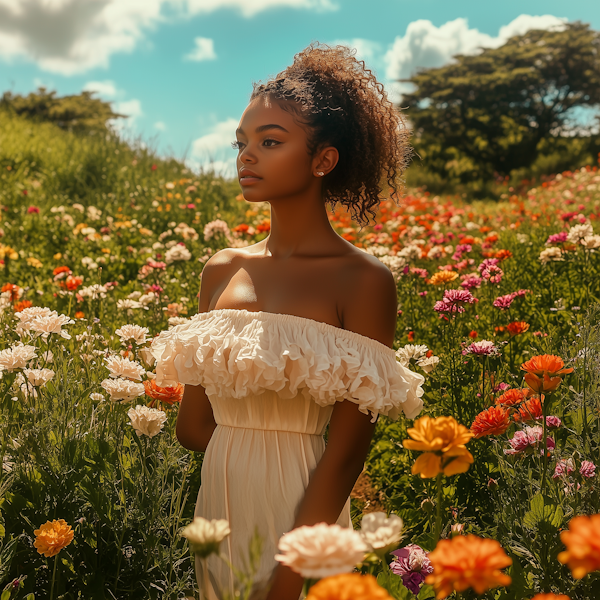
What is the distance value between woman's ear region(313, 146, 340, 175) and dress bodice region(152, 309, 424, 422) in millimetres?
470

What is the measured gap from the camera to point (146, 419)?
165 cm

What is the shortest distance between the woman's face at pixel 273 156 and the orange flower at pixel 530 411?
0.95 metres

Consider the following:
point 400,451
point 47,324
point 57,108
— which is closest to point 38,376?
point 47,324

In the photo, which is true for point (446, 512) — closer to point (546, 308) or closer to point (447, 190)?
point (546, 308)

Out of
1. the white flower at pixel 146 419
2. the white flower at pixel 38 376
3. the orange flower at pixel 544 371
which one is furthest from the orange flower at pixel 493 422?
the white flower at pixel 38 376

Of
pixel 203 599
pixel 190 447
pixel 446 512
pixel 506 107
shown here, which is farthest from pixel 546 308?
pixel 506 107

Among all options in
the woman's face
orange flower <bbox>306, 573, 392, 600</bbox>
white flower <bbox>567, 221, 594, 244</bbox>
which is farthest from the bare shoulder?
white flower <bbox>567, 221, 594, 244</bbox>

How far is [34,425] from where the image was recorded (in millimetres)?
1793

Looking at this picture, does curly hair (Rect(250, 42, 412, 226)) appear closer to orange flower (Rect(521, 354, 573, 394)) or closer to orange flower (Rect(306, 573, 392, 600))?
orange flower (Rect(521, 354, 573, 394))

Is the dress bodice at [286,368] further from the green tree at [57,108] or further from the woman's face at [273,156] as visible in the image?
the green tree at [57,108]

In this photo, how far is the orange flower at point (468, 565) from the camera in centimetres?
61

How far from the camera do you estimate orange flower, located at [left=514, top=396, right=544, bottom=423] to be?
1718 millimetres

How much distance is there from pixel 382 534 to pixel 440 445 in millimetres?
174

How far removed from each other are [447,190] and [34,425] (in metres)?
20.9
